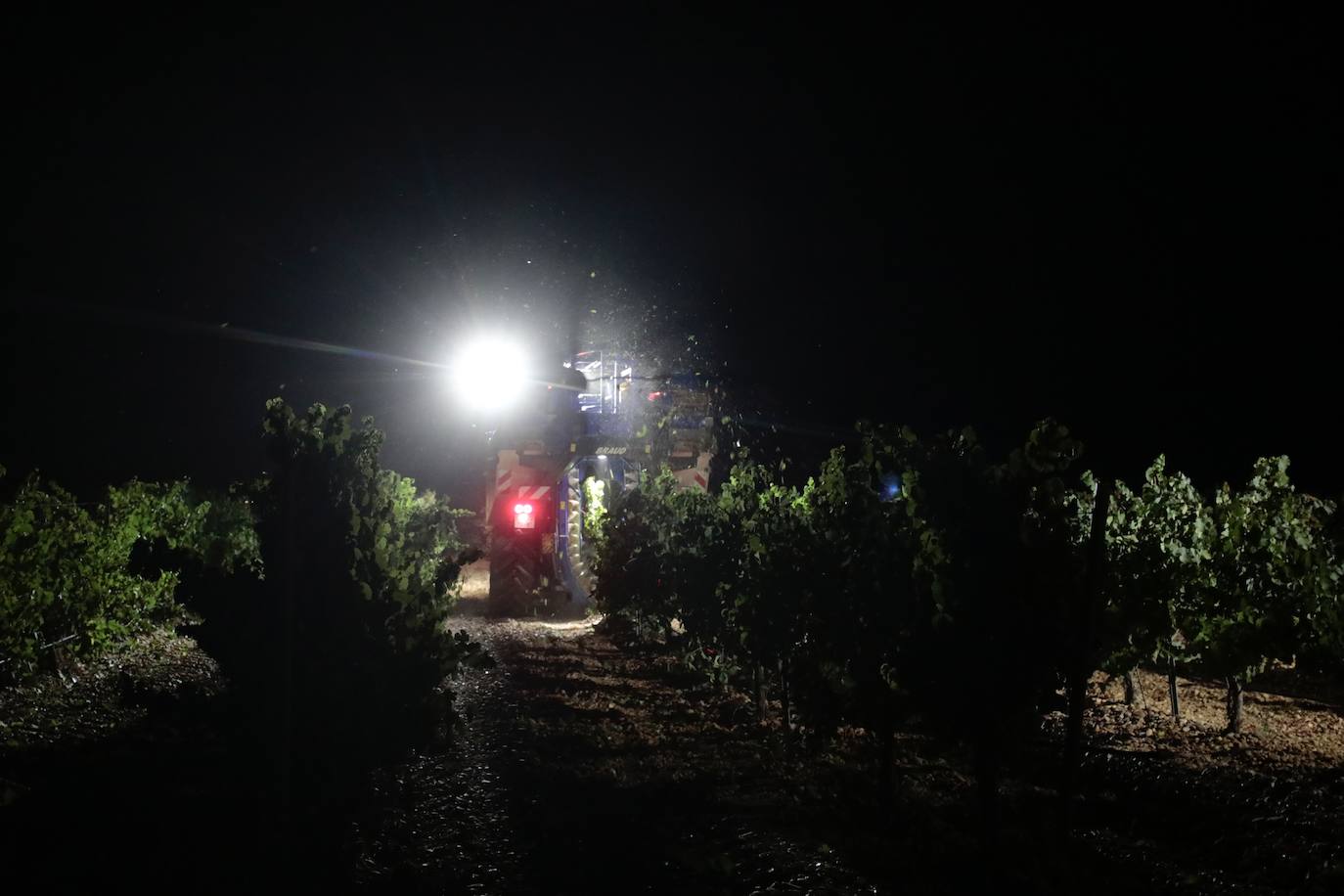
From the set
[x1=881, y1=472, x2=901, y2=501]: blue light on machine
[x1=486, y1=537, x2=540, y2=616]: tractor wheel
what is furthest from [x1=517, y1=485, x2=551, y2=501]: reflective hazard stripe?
[x1=881, y1=472, x2=901, y2=501]: blue light on machine

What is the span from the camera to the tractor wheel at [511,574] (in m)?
21.9

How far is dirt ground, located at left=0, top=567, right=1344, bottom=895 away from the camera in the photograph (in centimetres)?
632

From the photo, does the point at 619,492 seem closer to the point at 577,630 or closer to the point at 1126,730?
the point at 577,630

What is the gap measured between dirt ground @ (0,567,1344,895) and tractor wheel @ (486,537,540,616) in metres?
9.43

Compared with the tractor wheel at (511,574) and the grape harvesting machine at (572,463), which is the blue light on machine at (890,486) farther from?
the tractor wheel at (511,574)

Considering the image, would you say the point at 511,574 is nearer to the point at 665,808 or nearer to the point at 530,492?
the point at 530,492

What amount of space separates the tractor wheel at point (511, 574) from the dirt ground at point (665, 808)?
9.43 m

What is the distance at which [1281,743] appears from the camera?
1193 centimetres

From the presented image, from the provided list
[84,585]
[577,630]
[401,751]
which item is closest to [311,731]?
[401,751]

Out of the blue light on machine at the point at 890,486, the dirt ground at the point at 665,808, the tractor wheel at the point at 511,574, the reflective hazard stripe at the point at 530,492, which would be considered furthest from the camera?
the tractor wheel at the point at 511,574

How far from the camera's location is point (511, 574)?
72.1 ft

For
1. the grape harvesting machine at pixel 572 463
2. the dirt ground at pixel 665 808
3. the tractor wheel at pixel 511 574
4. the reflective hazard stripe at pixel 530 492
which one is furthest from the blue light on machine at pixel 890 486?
the tractor wheel at pixel 511 574

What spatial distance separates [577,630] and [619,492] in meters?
3.88

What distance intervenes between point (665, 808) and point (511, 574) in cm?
1454
